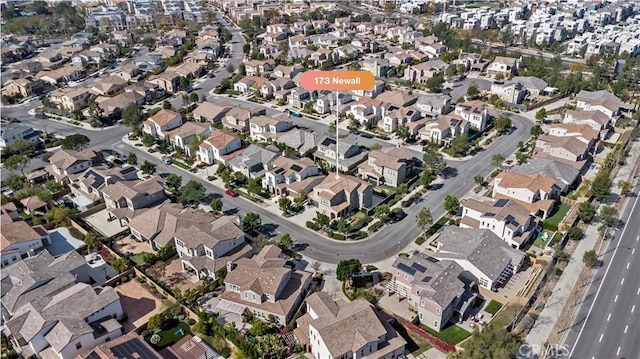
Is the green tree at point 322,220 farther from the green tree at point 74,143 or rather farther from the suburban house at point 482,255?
the green tree at point 74,143

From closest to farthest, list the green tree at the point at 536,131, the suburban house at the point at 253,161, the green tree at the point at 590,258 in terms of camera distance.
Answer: the green tree at the point at 590,258 < the suburban house at the point at 253,161 < the green tree at the point at 536,131

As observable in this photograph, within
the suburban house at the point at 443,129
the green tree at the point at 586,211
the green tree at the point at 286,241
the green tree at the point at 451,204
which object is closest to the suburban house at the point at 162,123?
the green tree at the point at 286,241

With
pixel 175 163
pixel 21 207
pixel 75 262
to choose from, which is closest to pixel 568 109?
pixel 175 163

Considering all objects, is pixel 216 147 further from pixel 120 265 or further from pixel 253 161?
pixel 120 265

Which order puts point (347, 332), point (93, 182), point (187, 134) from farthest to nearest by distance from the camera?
point (187, 134)
point (93, 182)
point (347, 332)

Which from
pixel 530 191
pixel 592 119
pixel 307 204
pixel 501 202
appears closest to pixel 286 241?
pixel 307 204
